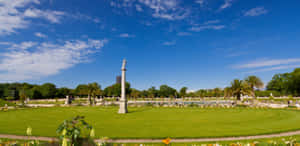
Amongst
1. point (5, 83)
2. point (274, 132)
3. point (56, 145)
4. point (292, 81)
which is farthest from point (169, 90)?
point (56, 145)

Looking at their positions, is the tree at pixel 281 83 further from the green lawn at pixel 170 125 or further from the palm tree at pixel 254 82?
the green lawn at pixel 170 125

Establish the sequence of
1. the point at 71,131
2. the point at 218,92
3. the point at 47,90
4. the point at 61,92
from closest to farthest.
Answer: the point at 71,131
the point at 47,90
the point at 218,92
the point at 61,92

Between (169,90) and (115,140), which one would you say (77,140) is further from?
(169,90)

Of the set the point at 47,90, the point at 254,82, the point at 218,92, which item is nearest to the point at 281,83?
the point at 218,92

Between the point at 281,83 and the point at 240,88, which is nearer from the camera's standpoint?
the point at 240,88

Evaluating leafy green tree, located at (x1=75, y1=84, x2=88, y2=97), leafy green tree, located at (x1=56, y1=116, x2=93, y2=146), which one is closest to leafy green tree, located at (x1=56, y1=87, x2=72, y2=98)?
leafy green tree, located at (x1=75, y1=84, x2=88, y2=97)

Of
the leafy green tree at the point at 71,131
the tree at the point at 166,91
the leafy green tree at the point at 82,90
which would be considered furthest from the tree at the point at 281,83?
the leafy green tree at the point at 71,131

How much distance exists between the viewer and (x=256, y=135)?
38.6ft

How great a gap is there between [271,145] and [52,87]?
105877 millimetres

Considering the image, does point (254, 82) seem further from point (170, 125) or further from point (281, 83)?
point (281, 83)

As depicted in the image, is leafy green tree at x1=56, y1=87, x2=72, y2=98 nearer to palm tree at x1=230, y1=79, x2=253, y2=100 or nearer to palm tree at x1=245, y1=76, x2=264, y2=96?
palm tree at x1=230, y1=79, x2=253, y2=100

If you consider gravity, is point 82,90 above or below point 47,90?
below

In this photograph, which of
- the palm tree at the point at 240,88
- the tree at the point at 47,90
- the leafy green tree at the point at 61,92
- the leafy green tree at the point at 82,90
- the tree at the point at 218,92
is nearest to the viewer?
the palm tree at the point at 240,88

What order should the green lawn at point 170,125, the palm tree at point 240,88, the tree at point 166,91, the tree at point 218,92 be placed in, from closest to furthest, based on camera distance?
the green lawn at point 170,125
the palm tree at point 240,88
the tree at point 218,92
the tree at point 166,91
